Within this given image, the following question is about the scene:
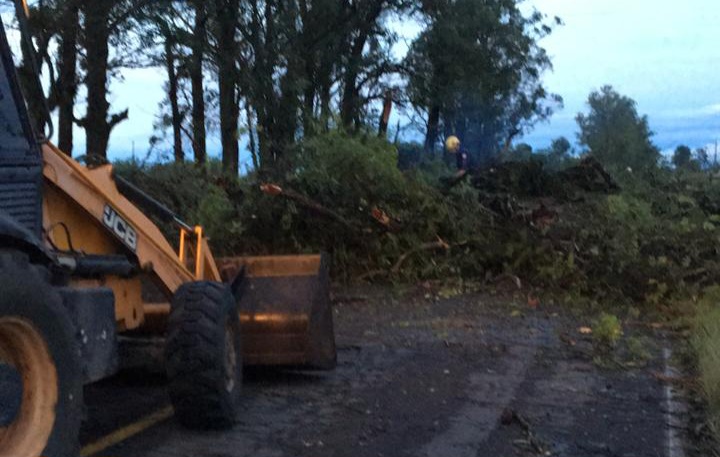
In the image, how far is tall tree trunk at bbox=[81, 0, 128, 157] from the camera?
22.6 meters

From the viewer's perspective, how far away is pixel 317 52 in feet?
99.9

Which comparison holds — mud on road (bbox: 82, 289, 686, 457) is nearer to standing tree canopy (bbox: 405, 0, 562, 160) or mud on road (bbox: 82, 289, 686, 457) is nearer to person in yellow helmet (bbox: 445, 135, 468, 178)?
person in yellow helmet (bbox: 445, 135, 468, 178)

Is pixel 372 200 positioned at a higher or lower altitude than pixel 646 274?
higher

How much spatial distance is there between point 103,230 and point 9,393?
2059 millimetres

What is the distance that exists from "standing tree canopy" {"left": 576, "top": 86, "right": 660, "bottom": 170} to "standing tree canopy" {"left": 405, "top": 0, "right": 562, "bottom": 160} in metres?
13.0

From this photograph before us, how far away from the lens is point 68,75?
74.9ft

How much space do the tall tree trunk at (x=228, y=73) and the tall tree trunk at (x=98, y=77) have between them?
3340 mm

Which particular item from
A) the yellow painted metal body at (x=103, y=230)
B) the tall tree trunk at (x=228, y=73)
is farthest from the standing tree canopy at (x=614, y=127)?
the yellow painted metal body at (x=103, y=230)

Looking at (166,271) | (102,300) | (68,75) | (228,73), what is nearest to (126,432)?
(166,271)

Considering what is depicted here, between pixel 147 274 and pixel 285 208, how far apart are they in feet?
23.0

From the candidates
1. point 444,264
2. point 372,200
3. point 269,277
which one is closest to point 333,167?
point 372,200

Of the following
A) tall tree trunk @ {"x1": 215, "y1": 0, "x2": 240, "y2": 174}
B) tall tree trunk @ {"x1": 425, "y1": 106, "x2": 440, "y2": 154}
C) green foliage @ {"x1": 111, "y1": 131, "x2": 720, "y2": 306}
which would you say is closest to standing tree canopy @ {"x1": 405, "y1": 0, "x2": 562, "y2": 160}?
tall tree trunk @ {"x1": 425, "y1": 106, "x2": 440, "y2": 154}

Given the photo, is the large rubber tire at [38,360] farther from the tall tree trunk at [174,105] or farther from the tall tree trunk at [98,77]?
the tall tree trunk at [174,105]

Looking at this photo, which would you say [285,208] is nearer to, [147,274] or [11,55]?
[147,274]
